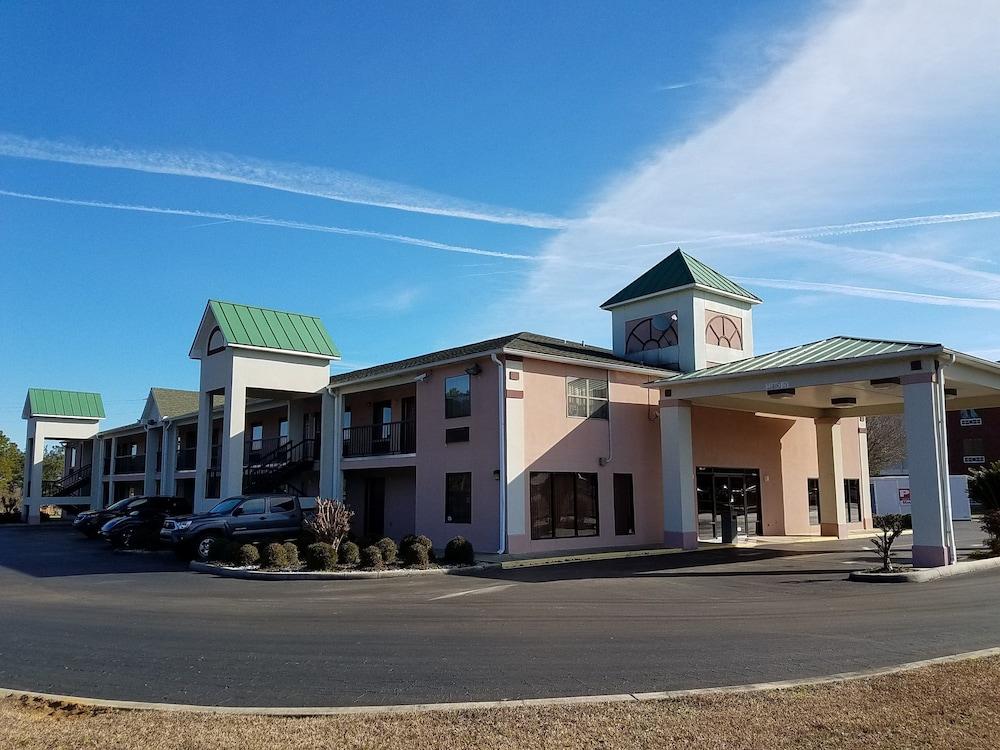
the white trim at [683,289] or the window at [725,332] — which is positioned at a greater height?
the white trim at [683,289]

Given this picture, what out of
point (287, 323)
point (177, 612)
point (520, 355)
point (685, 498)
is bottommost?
point (177, 612)

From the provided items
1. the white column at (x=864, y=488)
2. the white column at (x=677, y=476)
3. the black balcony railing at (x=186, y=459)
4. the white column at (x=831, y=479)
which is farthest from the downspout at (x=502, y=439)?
the black balcony railing at (x=186, y=459)

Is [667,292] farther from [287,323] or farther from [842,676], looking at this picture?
[842,676]

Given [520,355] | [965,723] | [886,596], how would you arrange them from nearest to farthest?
1. [965,723]
2. [886,596]
3. [520,355]

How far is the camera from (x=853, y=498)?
108 ft

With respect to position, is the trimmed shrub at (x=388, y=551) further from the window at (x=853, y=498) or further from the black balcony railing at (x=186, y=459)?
the window at (x=853, y=498)

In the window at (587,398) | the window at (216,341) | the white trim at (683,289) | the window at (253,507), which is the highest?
the white trim at (683,289)

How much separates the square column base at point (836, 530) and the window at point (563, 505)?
1167 centimetres

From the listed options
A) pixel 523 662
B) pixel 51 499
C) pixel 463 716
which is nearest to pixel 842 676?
pixel 523 662

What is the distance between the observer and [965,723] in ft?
19.9

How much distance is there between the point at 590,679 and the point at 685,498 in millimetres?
16173

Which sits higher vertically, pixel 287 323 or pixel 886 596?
pixel 287 323

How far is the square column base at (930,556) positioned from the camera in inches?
679

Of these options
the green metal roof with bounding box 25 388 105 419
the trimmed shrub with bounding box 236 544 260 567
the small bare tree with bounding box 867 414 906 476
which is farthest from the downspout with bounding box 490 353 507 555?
the small bare tree with bounding box 867 414 906 476
